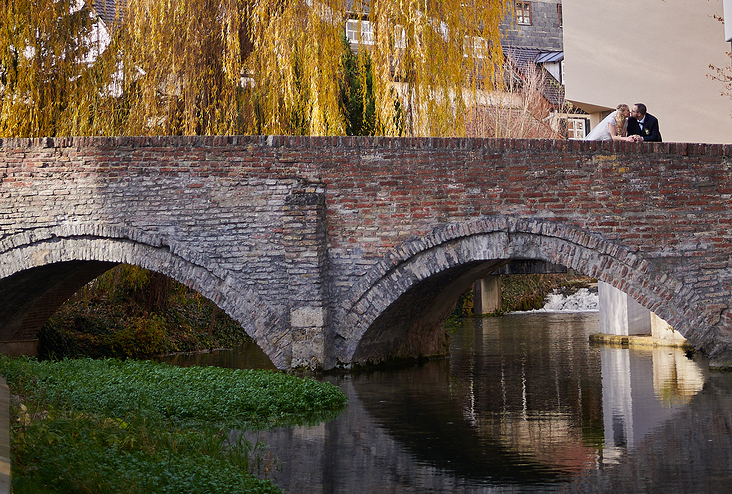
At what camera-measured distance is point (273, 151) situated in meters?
11.5

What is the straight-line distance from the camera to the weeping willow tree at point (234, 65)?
1320 centimetres

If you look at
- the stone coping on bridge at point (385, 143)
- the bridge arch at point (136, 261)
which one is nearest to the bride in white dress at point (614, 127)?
the stone coping on bridge at point (385, 143)

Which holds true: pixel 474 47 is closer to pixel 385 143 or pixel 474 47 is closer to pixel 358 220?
pixel 385 143

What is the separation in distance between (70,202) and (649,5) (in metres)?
11.3

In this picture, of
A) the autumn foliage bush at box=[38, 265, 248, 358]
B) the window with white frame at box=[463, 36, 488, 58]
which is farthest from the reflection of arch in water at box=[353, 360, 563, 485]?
the autumn foliage bush at box=[38, 265, 248, 358]

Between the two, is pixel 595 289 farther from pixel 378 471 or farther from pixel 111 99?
pixel 378 471

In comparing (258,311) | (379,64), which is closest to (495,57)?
(379,64)

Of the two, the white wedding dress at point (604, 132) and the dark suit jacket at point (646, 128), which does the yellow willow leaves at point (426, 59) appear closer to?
the white wedding dress at point (604, 132)

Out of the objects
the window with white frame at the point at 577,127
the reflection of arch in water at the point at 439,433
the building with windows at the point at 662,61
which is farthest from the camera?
the window with white frame at the point at 577,127

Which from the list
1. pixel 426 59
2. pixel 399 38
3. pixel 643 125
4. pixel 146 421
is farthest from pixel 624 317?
pixel 146 421

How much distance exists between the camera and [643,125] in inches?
463

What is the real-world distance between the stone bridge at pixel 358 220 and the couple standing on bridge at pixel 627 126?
0.86 metres

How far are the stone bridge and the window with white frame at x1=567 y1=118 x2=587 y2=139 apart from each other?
16964mm

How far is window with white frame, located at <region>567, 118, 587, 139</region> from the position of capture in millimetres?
28562
